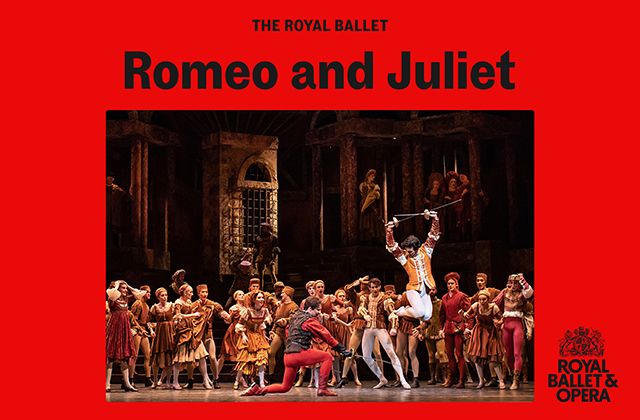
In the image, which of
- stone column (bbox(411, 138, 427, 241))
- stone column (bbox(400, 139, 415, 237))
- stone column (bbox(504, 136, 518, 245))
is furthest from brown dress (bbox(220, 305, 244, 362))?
stone column (bbox(504, 136, 518, 245))

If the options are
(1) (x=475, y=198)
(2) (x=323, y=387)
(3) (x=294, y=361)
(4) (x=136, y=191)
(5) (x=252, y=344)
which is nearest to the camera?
(3) (x=294, y=361)

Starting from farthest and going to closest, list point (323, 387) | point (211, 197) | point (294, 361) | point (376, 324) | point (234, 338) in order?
point (211, 197), point (376, 324), point (234, 338), point (323, 387), point (294, 361)

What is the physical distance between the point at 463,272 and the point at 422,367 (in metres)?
2.71

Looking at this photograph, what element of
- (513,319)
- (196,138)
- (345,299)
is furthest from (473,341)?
(196,138)

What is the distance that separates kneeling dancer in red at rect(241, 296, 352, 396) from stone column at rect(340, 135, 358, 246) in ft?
18.5

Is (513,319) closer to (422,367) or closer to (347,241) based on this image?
(422,367)

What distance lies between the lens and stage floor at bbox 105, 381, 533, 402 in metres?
12.0

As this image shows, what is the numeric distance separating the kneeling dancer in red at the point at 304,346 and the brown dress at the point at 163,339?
2353mm

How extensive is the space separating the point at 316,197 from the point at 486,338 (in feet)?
18.9

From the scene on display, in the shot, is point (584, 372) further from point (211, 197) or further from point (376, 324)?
point (211, 197)

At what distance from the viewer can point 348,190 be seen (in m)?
17.5

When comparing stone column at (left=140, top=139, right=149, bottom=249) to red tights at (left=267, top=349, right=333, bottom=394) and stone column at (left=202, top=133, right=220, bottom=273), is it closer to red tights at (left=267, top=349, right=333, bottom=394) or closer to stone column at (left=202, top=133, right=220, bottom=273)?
stone column at (left=202, top=133, right=220, bottom=273)

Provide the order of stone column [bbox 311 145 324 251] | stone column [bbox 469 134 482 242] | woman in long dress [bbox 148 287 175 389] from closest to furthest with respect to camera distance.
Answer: woman in long dress [bbox 148 287 175 389] < stone column [bbox 469 134 482 242] < stone column [bbox 311 145 324 251]

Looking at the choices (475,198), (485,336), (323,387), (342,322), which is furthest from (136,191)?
(485,336)
